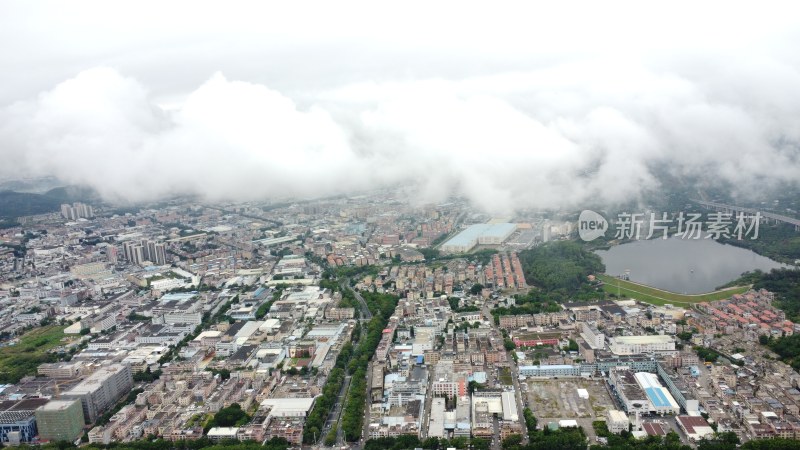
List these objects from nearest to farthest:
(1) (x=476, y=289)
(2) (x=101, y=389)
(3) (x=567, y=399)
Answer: (3) (x=567, y=399) → (2) (x=101, y=389) → (1) (x=476, y=289)

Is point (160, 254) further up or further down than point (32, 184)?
further down

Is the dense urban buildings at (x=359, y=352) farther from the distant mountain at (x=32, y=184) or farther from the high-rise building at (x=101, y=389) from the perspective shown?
the distant mountain at (x=32, y=184)

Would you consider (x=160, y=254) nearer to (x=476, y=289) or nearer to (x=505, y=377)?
(x=476, y=289)

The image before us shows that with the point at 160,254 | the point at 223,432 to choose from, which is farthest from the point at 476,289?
the point at 160,254

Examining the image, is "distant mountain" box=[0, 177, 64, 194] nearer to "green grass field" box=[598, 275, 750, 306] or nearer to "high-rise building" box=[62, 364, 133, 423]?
"high-rise building" box=[62, 364, 133, 423]

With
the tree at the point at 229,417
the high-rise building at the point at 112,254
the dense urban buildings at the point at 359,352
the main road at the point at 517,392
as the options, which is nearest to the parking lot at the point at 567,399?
the dense urban buildings at the point at 359,352

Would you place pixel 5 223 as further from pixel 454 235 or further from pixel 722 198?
pixel 722 198
